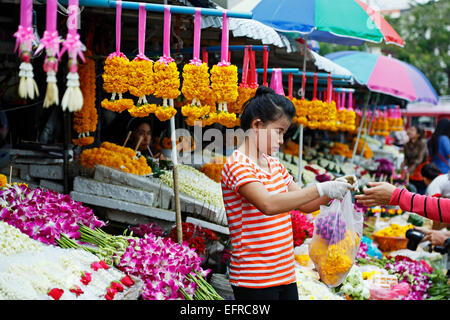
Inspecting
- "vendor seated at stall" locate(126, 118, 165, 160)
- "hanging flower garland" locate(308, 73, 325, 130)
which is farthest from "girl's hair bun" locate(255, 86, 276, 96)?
"vendor seated at stall" locate(126, 118, 165, 160)

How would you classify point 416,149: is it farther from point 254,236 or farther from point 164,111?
point 254,236

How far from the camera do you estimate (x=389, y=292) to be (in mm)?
3764

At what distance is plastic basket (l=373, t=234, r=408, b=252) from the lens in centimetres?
535

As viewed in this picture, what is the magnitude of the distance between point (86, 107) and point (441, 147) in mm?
5964

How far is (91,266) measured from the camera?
2346 mm

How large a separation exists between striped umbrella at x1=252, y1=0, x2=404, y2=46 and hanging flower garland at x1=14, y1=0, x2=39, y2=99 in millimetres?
2743

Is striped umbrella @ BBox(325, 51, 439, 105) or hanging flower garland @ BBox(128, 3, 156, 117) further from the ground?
striped umbrella @ BBox(325, 51, 439, 105)

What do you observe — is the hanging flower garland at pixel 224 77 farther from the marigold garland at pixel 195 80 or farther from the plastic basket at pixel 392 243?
the plastic basket at pixel 392 243

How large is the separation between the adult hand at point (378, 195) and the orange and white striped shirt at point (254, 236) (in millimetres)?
602

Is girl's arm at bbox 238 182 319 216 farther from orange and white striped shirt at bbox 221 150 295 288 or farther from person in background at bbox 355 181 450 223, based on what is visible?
person in background at bbox 355 181 450 223

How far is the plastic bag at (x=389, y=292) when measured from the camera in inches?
148

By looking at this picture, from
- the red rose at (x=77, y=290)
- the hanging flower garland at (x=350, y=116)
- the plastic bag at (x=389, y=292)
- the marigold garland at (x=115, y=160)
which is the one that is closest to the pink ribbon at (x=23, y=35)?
the red rose at (x=77, y=290)

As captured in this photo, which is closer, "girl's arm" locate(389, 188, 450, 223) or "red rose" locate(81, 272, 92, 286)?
"red rose" locate(81, 272, 92, 286)
